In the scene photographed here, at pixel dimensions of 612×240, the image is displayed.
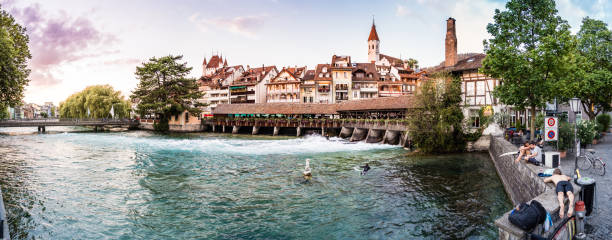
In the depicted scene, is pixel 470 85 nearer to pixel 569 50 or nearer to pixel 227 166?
pixel 569 50

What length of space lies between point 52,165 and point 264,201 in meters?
15.8

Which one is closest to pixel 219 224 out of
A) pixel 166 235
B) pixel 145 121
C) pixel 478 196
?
pixel 166 235

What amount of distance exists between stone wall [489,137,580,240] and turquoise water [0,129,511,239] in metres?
0.68

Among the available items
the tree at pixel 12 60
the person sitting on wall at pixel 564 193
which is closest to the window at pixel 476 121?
the person sitting on wall at pixel 564 193

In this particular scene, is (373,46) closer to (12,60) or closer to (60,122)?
(60,122)

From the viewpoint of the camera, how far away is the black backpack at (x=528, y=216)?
4.97m

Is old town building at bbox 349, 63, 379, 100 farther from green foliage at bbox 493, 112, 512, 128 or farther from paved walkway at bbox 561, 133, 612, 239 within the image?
paved walkway at bbox 561, 133, 612, 239

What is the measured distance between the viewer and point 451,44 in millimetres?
30312

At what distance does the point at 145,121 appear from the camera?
6481 centimetres

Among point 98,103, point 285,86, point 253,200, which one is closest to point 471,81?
point 253,200

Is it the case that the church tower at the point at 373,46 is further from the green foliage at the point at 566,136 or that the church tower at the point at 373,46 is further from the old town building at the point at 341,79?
the green foliage at the point at 566,136

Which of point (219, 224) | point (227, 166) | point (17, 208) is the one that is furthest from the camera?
point (227, 166)

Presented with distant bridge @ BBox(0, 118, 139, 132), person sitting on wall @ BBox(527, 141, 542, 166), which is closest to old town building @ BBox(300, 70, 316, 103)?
distant bridge @ BBox(0, 118, 139, 132)

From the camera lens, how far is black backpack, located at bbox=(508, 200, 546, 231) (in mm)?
4969
